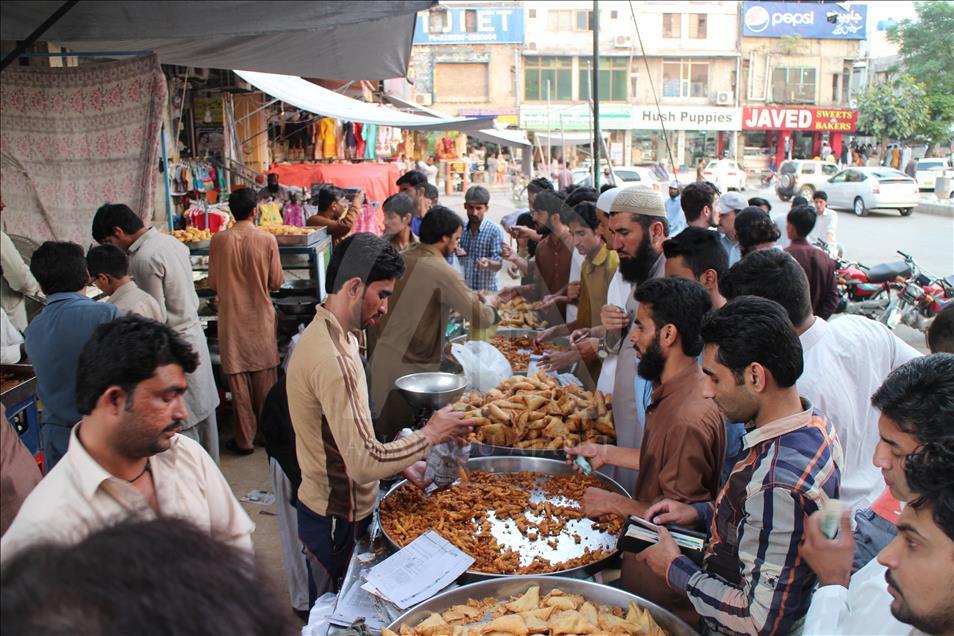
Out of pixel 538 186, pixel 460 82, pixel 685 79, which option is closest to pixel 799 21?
pixel 685 79

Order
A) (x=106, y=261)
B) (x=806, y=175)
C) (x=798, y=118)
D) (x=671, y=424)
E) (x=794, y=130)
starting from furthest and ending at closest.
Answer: (x=794, y=130)
(x=798, y=118)
(x=806, y=175)
(x=106, y=261)
(x=671, y=424)

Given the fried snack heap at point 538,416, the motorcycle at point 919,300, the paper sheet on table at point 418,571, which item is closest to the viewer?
Result: the paper sheet on table at point 418,571

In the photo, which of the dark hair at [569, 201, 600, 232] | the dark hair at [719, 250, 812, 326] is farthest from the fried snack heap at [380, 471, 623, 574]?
the dark hair at [569, 201, 600, 232]

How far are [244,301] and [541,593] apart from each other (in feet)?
12.9

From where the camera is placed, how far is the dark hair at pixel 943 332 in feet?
7.59

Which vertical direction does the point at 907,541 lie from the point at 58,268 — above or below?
below

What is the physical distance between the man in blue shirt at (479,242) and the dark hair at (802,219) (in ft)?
8.55

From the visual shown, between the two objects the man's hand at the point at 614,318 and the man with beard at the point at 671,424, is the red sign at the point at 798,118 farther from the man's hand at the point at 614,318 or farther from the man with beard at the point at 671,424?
the man with beard at the point at 671,424

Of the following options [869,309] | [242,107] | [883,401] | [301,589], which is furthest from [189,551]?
[242,107]

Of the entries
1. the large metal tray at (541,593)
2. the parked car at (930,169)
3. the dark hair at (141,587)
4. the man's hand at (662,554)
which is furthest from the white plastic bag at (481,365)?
the parked car at (930,169)

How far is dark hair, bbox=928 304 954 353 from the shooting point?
231 cm

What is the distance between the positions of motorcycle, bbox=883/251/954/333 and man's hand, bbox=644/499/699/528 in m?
6.96

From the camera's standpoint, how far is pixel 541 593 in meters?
2.10

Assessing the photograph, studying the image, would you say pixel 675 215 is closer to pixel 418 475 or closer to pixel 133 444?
pixel 418 475
